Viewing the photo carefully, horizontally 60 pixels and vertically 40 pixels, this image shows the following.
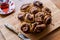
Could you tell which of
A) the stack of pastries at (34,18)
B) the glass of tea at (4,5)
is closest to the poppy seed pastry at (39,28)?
the stack of pastries at (34,18)

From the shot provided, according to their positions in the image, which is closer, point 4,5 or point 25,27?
point 25,27

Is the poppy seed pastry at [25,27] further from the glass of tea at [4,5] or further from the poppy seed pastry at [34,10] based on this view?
the glass of tea at [4,5]

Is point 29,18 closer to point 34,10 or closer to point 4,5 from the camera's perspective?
point 34,10

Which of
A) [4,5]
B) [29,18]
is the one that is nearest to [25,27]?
[29,18]

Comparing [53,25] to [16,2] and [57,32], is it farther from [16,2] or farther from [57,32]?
[16,2]

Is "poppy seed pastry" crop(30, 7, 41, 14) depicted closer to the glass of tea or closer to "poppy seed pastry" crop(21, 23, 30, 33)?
"poppy seed pastry" crop(21, 23, 30, 33)

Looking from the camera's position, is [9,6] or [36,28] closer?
[36,28]

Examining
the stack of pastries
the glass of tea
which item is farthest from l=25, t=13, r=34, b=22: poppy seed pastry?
the glass of tea

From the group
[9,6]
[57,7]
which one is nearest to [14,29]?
[9,6]
